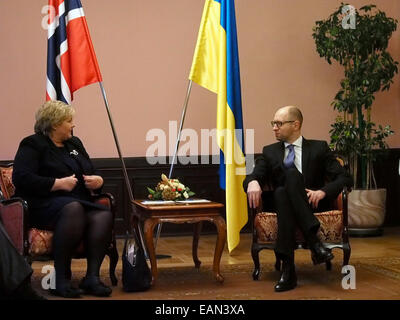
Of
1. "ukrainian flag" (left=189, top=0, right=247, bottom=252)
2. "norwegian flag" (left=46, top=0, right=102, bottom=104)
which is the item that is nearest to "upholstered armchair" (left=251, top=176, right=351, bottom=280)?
"ukrainian flag" (left=189, top=0, right=247, bottom=252)

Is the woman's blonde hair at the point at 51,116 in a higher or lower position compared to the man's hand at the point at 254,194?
higher

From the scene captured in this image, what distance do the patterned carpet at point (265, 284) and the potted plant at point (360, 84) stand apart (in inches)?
60.8

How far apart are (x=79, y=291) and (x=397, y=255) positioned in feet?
9.23

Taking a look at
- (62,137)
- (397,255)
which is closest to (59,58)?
(62,137)

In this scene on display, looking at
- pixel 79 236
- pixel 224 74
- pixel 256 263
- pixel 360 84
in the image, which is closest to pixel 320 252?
pixel 256 263

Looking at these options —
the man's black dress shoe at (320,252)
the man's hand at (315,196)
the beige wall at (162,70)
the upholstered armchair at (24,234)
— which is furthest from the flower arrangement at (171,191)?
the beige wall at (162,70)

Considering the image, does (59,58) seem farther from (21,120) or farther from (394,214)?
(394,214)

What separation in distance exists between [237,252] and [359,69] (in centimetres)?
228

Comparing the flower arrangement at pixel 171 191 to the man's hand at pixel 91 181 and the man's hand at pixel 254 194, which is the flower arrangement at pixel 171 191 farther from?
the man's hand at pixel 254 194

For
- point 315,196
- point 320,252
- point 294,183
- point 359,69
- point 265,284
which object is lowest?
point 265,284

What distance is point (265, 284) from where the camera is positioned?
4.46 meters

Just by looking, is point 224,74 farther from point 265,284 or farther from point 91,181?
point 265,284

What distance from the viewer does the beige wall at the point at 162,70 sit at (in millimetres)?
6734

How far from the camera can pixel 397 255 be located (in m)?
5.62
